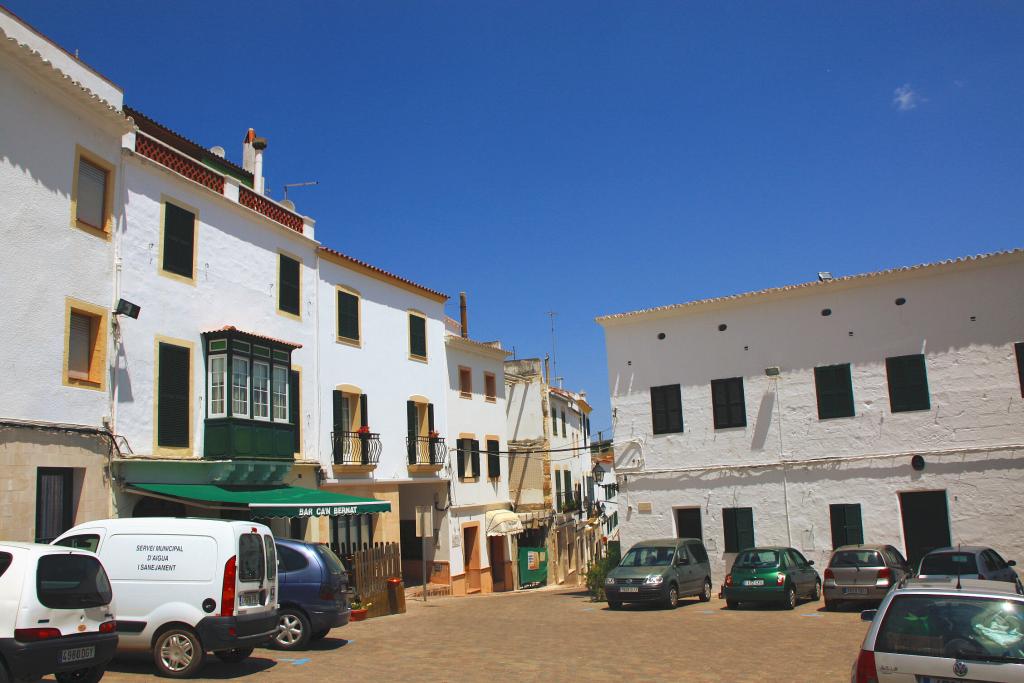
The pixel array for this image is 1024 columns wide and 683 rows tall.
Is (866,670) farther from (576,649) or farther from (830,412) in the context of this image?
(830,412)

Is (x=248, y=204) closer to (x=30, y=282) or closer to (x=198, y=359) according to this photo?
(x=198, y=359)

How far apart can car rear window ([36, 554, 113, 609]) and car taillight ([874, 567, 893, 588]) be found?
15397 mm

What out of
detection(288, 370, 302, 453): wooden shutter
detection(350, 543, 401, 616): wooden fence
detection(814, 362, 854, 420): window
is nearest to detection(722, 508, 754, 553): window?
detection(814, 362, 854, 420): window

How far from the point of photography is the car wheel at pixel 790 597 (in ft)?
63.1

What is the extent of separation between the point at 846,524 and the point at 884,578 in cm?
520

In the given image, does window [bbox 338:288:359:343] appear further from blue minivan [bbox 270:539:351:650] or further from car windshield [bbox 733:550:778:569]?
car windshield [bbox 733:550:778:569]

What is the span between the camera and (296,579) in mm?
13727

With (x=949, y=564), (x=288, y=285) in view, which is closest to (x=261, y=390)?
(x=288, y=285)

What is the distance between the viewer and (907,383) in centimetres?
2314

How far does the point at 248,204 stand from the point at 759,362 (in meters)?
15.2

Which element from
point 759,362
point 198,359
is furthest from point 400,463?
point 759,362

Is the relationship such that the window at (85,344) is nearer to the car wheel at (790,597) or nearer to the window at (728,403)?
the car wheel at (790,597)

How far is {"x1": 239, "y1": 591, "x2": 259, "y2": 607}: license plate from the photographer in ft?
36.3

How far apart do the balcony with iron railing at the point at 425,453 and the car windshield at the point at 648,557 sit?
10179 mm
